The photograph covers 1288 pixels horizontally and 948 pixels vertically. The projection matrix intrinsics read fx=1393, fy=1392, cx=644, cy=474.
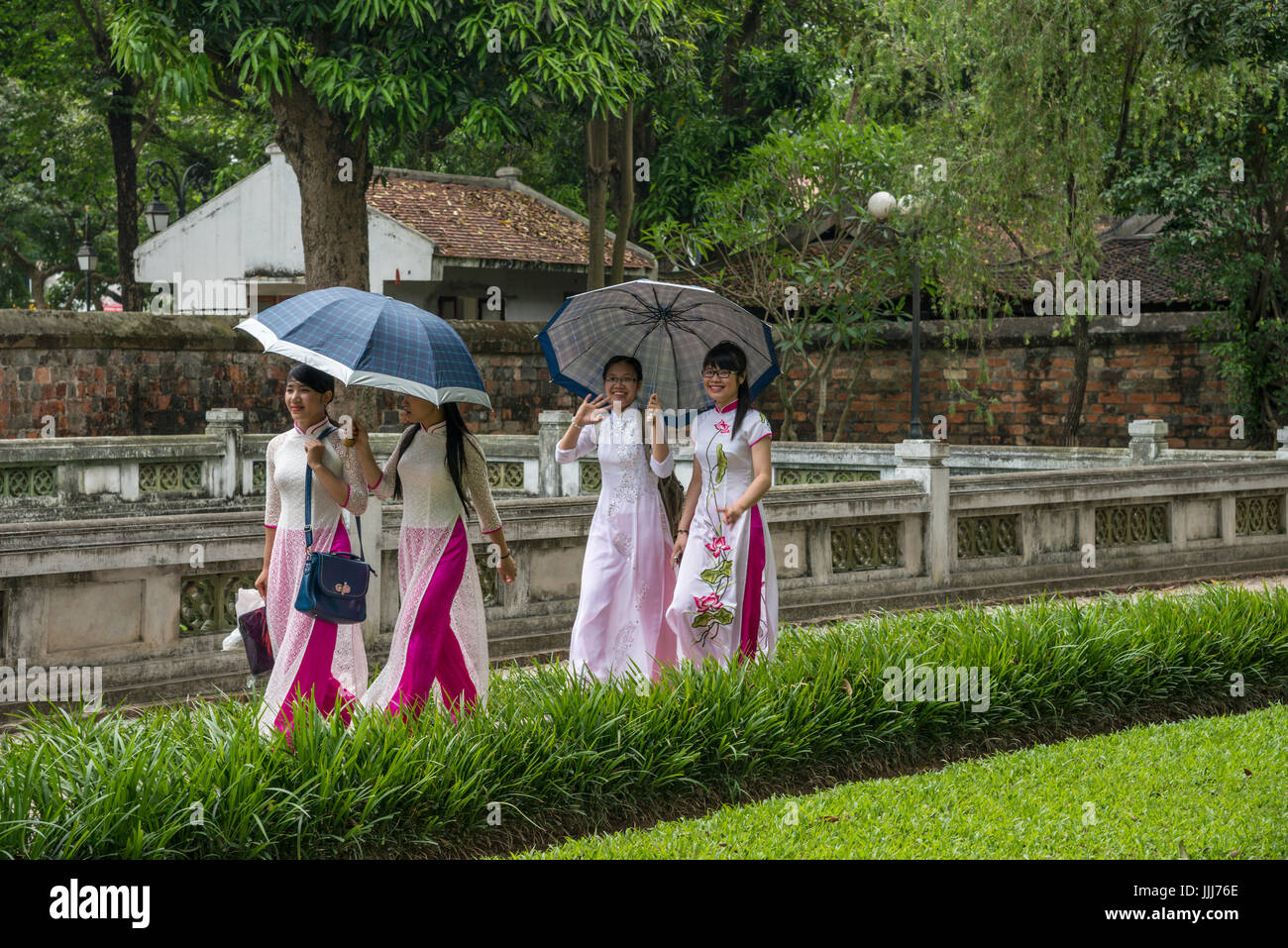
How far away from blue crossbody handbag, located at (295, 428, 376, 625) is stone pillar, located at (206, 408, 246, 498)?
42.5ft

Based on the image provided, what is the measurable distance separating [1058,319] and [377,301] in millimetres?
19658

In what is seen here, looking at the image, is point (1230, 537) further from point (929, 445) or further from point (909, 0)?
point (909, 0)

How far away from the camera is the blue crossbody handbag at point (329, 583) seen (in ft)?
18.3

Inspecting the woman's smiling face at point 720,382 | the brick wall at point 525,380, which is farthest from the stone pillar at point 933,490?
the brick wall at point 525,380

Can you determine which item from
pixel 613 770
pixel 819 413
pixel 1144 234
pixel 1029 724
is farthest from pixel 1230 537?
pixel 1144 234

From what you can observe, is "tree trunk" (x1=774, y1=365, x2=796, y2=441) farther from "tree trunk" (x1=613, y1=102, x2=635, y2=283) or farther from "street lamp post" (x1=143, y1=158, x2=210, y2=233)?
"street lamp post" (x1=143, y1=158, x2=210, y2=233)

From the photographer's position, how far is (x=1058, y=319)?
23547 millimetres

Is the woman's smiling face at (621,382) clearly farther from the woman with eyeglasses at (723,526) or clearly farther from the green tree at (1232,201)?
the green tree at (1232,201)

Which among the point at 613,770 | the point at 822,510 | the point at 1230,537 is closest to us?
the point at 613,770

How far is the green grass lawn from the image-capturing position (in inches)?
193

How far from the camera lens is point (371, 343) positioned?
5.45 m

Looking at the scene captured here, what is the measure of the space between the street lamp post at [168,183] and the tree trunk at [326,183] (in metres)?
8.45

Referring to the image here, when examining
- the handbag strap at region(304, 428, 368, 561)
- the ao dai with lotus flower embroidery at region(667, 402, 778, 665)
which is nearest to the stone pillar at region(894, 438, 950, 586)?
the ao dai with lotus flower embroidery at region(667, 402, 778, 665)

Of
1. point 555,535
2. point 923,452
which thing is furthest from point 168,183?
point 555,535
